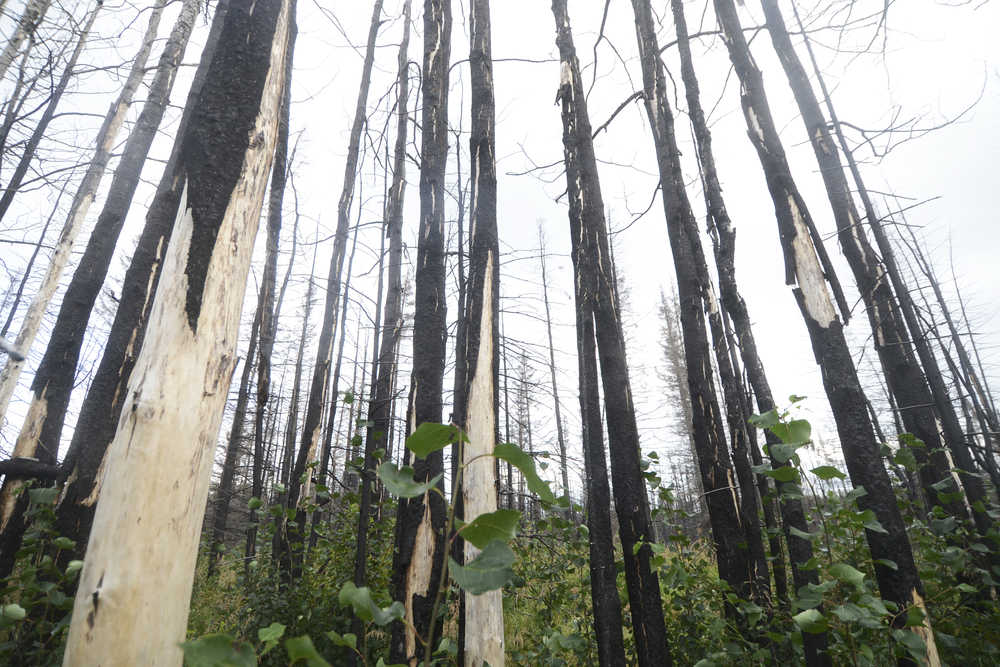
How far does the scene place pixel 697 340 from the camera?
3873 mm

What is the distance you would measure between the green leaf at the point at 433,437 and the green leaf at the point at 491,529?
0.15 metres

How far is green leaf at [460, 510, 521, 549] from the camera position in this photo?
76 centimetres

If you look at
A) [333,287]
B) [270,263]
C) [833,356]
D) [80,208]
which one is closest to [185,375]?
[833,356]

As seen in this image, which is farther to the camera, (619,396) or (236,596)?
(236,596)

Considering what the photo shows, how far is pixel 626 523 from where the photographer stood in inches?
118

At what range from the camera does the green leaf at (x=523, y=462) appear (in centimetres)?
80

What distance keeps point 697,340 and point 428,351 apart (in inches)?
93.7

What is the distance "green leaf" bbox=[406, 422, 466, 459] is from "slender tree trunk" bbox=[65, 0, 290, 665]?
0.67 m

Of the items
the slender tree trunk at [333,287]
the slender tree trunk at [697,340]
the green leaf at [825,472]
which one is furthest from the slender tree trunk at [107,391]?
the slender tree trunk at [697,340]

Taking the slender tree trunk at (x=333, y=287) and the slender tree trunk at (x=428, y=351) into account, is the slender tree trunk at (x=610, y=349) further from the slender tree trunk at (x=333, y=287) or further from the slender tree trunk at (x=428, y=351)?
the slender tree trunk at (x=333, y=287)

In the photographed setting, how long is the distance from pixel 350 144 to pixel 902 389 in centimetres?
885

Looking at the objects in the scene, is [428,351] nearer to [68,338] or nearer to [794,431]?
[794,431]

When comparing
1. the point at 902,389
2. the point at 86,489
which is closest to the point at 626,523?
the point at 902,389

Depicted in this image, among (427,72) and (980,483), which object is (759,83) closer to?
(427,72)
